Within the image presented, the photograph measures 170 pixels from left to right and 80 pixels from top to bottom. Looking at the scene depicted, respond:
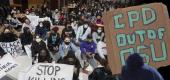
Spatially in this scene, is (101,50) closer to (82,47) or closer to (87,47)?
(87,47)

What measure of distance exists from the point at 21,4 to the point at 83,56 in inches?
1273

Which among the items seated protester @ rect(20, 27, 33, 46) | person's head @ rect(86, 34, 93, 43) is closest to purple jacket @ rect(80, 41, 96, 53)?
person's head @ rect(86, 34, 93, 43)

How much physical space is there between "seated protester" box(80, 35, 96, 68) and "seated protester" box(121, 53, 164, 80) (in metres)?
10.5

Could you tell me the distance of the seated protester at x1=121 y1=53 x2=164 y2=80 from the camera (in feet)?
18.6

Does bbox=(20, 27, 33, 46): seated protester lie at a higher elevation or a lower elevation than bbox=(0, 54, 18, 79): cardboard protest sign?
lower

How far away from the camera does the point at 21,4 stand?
1930 inches

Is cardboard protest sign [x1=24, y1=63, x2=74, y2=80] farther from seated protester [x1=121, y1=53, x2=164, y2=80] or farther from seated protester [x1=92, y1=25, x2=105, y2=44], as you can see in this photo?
seated protester [x1=92, y1=25, x2=105, y2=44]

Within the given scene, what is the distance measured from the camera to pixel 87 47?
1802 cm

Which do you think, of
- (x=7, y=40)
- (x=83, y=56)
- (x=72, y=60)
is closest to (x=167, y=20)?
(x=72, y=60)

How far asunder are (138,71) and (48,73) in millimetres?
3001

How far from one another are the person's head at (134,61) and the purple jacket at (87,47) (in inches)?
469

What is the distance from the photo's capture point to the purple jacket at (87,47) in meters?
17.8

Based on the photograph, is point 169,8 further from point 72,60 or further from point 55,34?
point 55,34

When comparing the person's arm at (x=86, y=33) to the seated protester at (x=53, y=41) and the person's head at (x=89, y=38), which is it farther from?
the seated protester at (x=53, y=41)
